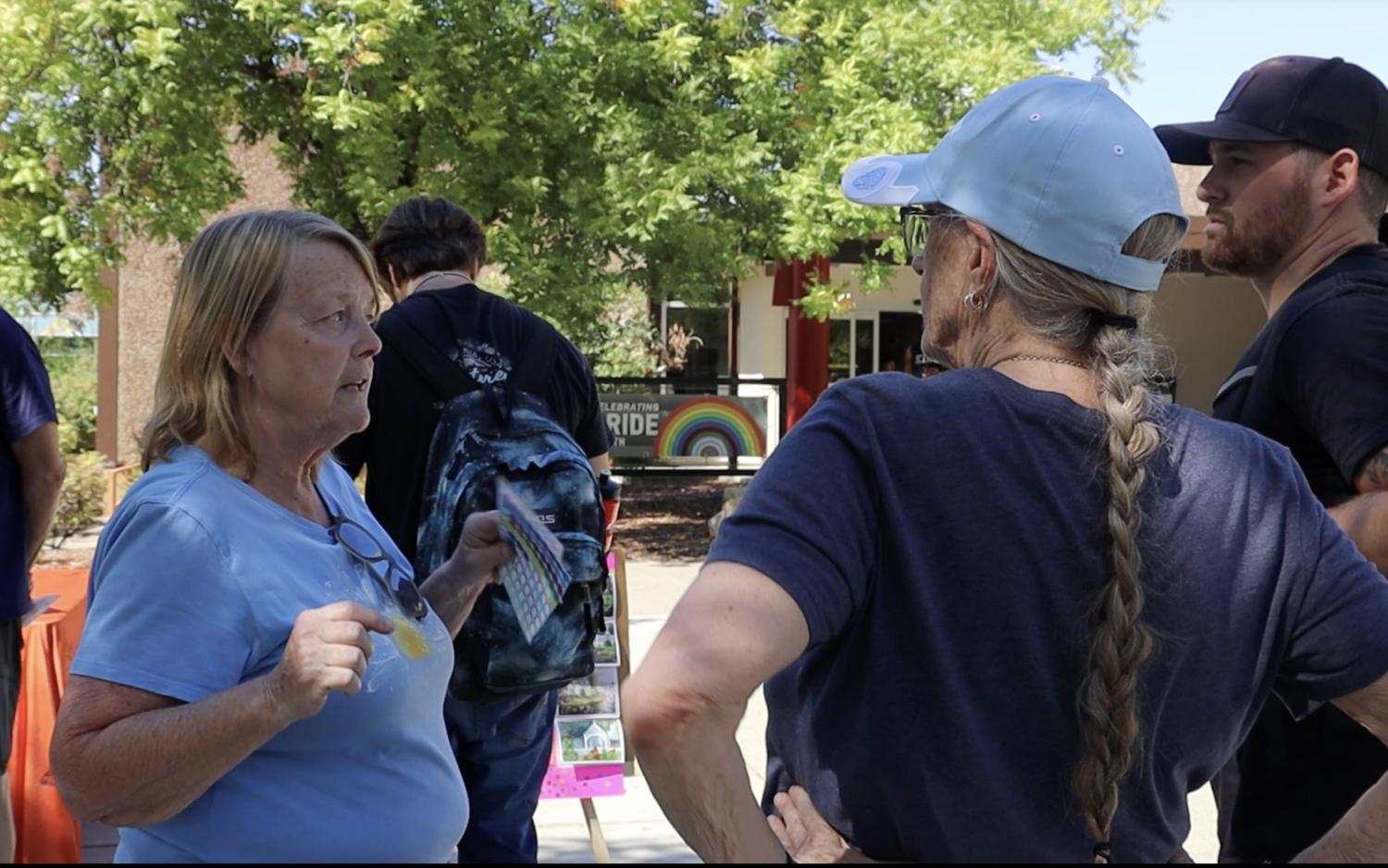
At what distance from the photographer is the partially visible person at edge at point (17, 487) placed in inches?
142

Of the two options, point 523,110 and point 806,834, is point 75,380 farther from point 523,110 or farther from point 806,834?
point 806,834

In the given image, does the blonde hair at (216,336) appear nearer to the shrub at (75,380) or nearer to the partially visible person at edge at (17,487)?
the partially visible person at edge at (17,487)

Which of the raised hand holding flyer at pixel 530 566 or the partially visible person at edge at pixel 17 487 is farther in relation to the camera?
the partially visible person at edge at pixel 17 487

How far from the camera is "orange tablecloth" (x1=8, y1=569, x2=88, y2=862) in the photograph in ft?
12.8

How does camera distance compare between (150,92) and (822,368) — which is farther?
(822,368)

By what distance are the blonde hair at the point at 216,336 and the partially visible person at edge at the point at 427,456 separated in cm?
131

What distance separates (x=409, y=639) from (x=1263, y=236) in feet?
6.07

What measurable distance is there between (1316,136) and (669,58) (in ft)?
27.1

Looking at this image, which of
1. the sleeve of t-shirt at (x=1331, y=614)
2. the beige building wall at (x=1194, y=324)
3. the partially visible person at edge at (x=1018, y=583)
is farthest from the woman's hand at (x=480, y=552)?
the beige building wall at (x=1194, y=324)

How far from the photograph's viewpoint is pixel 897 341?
21.5 metres

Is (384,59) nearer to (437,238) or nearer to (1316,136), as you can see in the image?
(437,238)

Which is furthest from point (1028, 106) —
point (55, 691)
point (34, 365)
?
Answer: point (55, 691)

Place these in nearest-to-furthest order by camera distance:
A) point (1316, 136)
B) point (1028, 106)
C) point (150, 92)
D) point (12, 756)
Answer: point (1028, 106) → point (1316, 136) → point (12, 756) → point (150, 92)

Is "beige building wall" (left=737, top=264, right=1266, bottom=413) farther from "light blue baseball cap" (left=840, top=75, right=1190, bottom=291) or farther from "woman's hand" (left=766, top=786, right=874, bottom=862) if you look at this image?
"woman's hand" (left=766, top=786, right=874, bottom=862)
